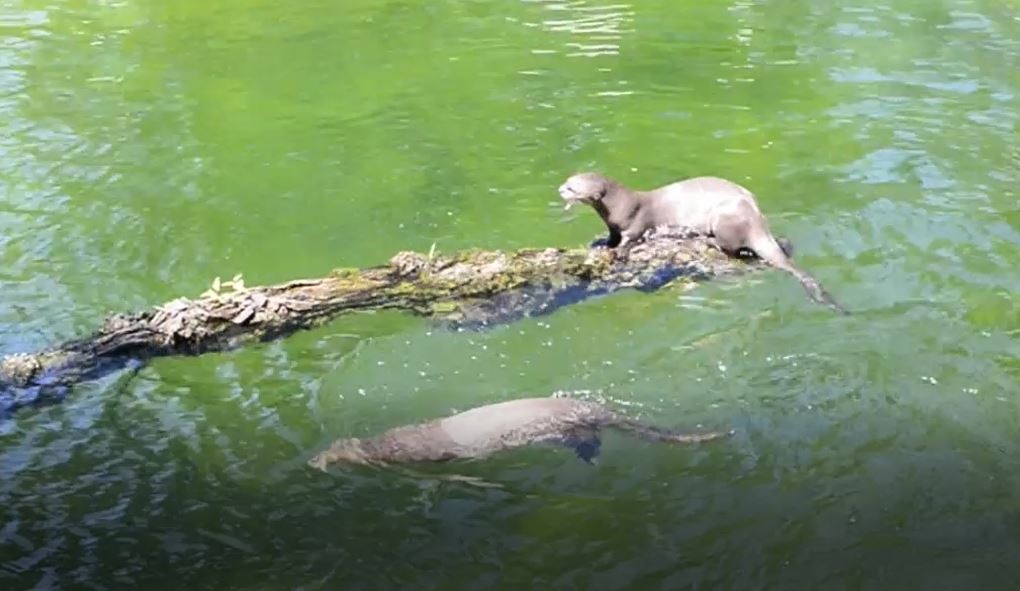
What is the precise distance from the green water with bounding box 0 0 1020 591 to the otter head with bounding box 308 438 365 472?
111mm

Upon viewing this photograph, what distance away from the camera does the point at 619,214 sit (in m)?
7.72

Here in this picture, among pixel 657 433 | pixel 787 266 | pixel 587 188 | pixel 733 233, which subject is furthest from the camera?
pixel 587 188

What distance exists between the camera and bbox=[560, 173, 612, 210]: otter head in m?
7.67

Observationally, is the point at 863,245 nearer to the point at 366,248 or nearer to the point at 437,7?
the point at 366,248

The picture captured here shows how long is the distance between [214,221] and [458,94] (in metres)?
3.61

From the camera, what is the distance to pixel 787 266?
23.3 feet

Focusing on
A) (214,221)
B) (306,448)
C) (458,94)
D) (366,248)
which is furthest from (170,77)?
(306,448)

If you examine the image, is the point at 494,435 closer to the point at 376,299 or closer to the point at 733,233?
the point at 376,299

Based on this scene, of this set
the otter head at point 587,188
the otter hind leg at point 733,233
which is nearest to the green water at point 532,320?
the otter hind leg at point 733,233

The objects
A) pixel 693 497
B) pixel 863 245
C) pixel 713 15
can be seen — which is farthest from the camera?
pixel 713 15

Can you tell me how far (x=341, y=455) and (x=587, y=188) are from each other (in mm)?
2991

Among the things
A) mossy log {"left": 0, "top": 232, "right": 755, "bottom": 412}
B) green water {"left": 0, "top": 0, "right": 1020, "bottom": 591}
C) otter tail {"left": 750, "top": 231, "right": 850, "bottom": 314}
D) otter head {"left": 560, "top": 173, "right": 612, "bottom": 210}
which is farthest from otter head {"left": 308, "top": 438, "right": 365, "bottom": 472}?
otter tail {"left": 750, "top": 231, "right": 850, "bottom": 314}

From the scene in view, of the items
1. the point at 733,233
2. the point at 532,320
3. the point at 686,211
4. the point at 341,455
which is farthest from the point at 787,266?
the point at 341,455

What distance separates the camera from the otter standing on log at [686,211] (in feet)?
24.1
